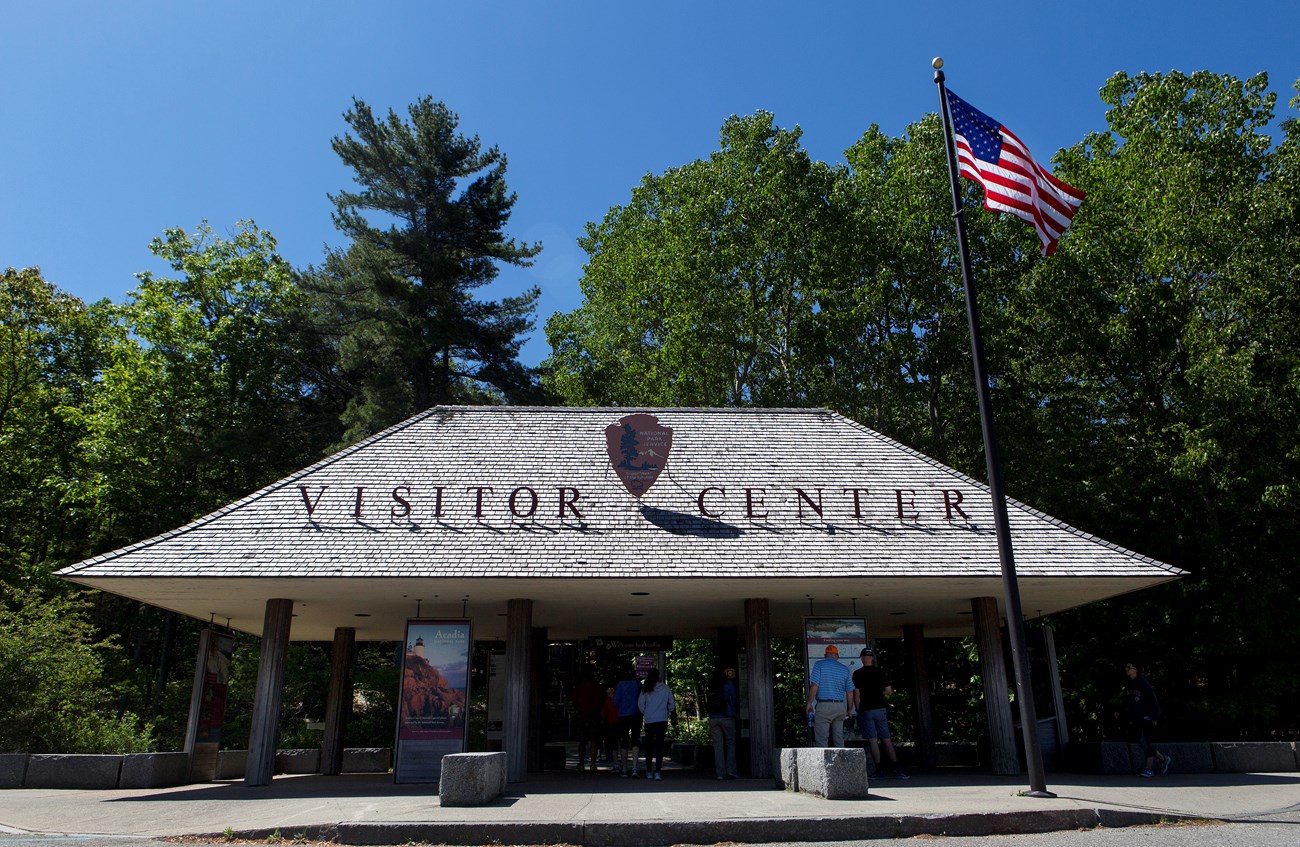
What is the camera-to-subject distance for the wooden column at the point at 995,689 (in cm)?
1585

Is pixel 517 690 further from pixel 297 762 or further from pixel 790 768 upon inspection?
pixel 297 762

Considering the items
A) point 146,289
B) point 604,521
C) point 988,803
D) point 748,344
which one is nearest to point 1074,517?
point 748,344

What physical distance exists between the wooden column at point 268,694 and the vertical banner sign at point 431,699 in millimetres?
2241

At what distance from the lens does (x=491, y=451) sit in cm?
1903

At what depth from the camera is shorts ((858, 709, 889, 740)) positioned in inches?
594

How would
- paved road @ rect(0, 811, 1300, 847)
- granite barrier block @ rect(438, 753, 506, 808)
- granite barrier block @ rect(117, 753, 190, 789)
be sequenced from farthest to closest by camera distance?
granite barrier block @ rect(117, 753, 190, 789)
granite barrier block @ rect(438, 753, 506, 808)
paved road @ rect(0, 811, 1300, 847)

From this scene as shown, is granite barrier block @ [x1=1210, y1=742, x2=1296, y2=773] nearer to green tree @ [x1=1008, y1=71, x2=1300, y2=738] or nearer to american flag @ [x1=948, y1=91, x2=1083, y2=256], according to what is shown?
green tree @ [x1=1008, y1=71, x2=1300, y2=738]

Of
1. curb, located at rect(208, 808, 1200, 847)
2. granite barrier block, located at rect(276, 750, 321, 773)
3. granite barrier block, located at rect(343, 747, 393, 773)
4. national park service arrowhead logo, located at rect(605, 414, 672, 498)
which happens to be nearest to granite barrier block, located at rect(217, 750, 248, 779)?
granite barrier block, located at rect(276, 750, 321, 773)

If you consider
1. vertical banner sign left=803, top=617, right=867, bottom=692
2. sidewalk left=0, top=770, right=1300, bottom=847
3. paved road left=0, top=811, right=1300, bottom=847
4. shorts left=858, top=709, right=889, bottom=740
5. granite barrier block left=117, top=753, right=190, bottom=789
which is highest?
vertical banner sign left=803, top=617, right=867, bottom=692

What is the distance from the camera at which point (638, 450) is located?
17.3 meters

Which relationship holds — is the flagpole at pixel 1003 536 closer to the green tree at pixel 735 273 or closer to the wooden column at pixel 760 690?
the wooden column at pixel 760 690

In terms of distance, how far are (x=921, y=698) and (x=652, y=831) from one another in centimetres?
1383

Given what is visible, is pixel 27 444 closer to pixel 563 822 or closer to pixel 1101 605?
pixel 563 822

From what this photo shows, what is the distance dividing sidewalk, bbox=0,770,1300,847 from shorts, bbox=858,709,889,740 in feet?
2.65
